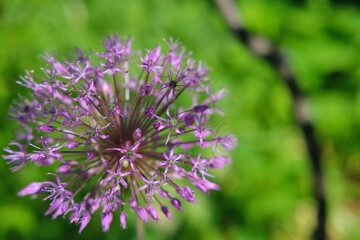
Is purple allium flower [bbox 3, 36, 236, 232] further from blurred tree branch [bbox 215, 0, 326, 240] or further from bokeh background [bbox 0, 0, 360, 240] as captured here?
bokeh background [bbox 0, 0, 360, 240]

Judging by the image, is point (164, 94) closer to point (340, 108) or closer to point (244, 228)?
point (244, 228)

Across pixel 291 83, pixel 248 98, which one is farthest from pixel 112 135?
pixel 248 98

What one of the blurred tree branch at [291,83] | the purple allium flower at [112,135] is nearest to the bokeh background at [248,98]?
the blurred tree branch at [291,83]

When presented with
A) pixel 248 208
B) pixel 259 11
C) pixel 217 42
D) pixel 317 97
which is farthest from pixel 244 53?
pixel 248 208

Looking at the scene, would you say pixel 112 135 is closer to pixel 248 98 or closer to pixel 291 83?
pixel 291 83

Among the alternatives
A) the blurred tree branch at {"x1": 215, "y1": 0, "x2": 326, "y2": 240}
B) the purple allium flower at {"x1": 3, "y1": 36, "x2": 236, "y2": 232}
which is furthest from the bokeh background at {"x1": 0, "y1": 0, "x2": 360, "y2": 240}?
the purple allium flower at {"x1": 3, "y1": 36, "x2": 236, "y2": 232}

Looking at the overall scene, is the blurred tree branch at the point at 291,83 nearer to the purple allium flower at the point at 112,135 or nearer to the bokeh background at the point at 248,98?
the bokeh background at the point at 248,98

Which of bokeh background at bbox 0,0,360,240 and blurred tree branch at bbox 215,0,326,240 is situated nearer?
blurred tree branch at bbox 215,0,326,240

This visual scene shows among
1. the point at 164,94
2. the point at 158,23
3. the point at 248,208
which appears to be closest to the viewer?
the point at 164,94
